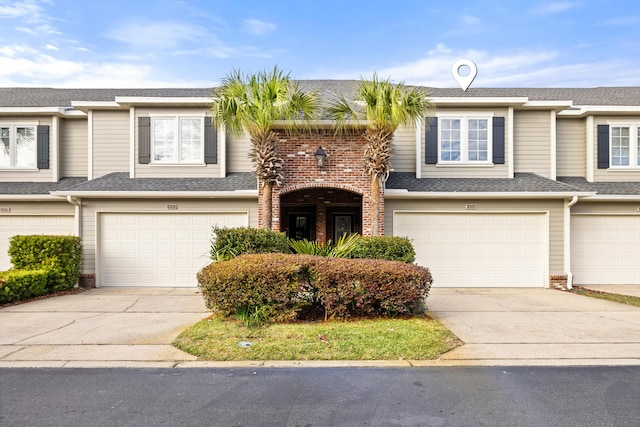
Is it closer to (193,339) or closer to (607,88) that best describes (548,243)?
(607,88)

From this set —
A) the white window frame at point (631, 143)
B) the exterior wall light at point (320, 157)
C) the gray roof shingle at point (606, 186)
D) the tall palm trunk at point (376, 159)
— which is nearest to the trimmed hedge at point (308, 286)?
the tall palm trunk at point (376, 159)

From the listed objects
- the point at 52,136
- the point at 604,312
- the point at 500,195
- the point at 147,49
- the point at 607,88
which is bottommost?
the point at 604,312

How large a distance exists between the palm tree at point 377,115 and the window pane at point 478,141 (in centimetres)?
310

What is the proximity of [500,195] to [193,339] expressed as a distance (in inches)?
360

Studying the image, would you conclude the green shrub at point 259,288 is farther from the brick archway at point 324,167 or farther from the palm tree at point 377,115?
the brick archway at point 324,167

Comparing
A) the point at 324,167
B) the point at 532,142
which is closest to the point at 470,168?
the point at 532,142

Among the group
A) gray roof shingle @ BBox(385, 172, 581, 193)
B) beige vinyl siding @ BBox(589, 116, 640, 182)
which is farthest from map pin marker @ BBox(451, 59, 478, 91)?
beige vinyl siding @ BBox(589, 116, 640, 182)

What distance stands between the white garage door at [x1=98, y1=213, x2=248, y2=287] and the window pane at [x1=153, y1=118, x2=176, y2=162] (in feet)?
6.27

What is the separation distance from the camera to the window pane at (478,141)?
493 inches

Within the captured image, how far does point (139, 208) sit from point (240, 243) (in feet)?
16.6

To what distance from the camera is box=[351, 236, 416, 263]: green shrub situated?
27.8 ft

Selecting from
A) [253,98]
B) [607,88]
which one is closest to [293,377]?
[253,98]

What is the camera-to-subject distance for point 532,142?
42.1ft

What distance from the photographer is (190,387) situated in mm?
4590
